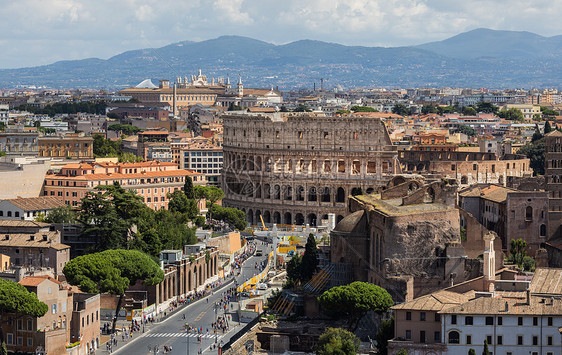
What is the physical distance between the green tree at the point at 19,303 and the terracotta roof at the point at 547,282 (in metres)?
25.3

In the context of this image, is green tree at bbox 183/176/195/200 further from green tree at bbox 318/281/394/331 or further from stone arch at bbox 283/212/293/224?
green tree at bbox 318/281/394/331

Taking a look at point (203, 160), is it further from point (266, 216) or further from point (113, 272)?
point (113, 272)

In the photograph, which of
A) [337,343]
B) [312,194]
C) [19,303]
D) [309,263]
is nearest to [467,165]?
[312,194]

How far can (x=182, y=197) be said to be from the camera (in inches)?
4547

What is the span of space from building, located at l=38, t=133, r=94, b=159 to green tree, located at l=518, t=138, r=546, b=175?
5145 cm

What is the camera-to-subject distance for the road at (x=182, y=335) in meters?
74.0

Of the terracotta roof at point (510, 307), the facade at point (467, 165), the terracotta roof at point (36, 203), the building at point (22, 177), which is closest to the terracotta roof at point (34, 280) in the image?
the terracotta roof at point (510, 307)

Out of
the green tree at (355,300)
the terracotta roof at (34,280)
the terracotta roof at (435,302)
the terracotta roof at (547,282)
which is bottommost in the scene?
the green tree at (355,300)

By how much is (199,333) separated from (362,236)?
11.2 meters

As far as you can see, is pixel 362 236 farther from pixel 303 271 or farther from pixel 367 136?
pixel 367 136

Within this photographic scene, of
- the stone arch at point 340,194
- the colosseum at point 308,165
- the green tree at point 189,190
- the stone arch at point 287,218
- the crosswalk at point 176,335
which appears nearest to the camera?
the crosswalk at point 176,335

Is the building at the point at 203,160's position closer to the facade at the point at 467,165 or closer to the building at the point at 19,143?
the building at the point at 19,143

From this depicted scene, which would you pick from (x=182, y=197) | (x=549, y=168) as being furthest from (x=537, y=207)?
(x=182, y=197)

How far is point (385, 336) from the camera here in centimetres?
6681
